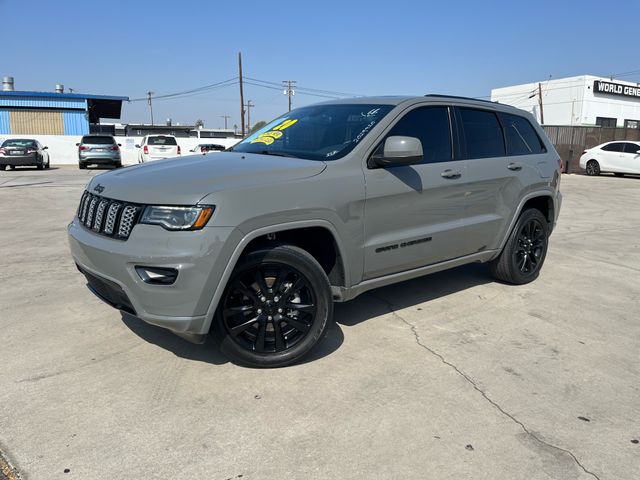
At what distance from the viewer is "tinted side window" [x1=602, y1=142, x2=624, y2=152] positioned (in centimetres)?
1996

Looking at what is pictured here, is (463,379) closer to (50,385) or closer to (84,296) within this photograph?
(50,385)

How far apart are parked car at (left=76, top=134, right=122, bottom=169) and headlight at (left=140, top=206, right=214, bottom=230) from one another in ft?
71.0

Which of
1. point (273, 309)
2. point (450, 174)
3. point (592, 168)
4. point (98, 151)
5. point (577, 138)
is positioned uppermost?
point (577, 138)

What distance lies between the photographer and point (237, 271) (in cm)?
301

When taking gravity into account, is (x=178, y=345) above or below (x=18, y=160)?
below

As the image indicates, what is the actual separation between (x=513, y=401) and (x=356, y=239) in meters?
1.40

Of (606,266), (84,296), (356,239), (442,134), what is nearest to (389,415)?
(356,239)

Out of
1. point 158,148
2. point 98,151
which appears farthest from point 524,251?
point 98,151

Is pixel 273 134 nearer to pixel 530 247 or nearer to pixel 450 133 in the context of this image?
pixel 450 133

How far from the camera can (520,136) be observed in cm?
504

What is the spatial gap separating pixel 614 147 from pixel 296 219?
69.2ft

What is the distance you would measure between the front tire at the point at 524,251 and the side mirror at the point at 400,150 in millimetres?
1936

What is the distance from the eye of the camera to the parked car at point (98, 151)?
2233cm

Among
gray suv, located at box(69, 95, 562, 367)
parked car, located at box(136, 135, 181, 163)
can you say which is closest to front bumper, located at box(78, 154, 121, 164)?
parked car, located at box(136, 135, 181, 163)
